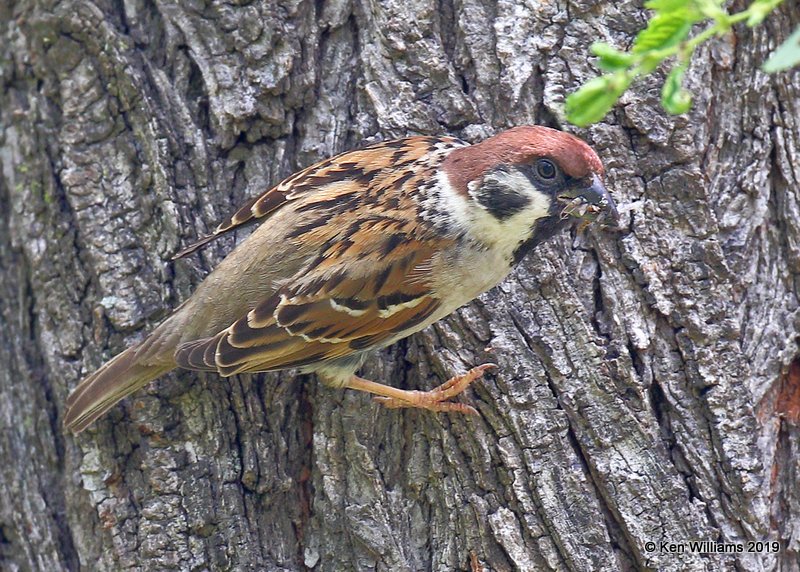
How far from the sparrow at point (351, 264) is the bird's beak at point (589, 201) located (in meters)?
0.05

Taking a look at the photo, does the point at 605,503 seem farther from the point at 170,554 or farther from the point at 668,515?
the point at 170,554

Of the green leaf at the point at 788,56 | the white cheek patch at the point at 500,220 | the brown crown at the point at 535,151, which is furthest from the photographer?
the white cheek patch at the point at 500,220

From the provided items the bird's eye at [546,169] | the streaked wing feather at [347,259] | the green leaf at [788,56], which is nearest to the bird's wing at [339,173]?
the streaked wing feather at [347,259]

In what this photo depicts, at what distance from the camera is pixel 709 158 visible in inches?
115

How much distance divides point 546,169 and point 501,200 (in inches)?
7.6

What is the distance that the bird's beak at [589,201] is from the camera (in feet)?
8.79

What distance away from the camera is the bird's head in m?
2.68

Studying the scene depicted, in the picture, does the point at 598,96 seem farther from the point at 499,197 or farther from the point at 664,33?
the point at 499,197

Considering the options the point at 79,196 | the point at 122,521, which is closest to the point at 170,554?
the point at 122,521

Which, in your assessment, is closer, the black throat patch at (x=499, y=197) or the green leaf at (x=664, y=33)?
the green leaf at (x=664, y=33)

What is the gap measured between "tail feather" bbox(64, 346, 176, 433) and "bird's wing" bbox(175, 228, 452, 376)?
0.16 meters

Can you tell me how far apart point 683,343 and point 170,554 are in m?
1.76

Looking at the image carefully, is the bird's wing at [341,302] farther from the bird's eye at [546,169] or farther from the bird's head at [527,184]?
the bird's eye at [546,169]

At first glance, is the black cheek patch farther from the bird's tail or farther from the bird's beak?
the bird's tail
